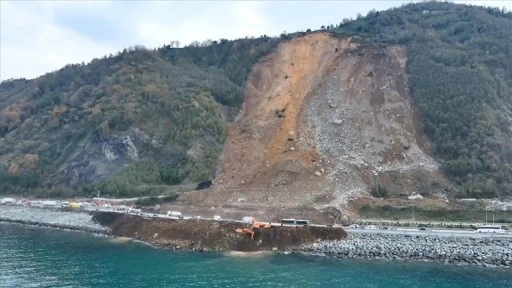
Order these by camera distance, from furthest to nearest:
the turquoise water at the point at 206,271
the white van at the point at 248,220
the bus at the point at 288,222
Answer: the white van at the point at 248,220, the bus at the point at 288,222, the turquoise water at the point at 206,271

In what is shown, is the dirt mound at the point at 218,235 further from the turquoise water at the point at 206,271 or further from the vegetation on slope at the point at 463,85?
the vegetation on slope at the point at 463,85

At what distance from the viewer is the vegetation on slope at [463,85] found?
74.2 metres

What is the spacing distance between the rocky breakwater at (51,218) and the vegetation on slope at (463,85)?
5428 centimetres

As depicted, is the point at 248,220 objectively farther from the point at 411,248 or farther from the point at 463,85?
the point at 463,85

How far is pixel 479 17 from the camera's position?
113 meters

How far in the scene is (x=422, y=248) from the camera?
53.1 meters

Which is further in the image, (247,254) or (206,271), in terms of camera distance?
(247,254)

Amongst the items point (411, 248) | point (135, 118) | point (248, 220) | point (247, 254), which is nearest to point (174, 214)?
point (248, 220)

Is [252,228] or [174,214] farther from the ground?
[174,214]

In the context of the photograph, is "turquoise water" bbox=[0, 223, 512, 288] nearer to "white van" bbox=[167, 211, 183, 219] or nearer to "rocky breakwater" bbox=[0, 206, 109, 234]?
"white van" bbox=[167, 211, 183, 219]

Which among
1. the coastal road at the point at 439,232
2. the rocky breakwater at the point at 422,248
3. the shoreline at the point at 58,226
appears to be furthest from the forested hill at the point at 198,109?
the rocky breakwater at the point at 422,248

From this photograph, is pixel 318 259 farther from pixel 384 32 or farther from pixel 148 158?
pixel 384 32

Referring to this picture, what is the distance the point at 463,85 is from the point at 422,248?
4405 centimetres

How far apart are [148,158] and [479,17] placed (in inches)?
3179
